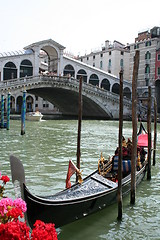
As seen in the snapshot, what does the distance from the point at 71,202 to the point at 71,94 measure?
2079cm

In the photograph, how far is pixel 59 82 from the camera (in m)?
21.7

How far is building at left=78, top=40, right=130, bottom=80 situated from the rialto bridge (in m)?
2.43

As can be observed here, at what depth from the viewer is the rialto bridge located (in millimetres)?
21406

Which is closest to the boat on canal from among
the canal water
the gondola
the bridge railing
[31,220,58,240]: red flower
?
the bridge railing

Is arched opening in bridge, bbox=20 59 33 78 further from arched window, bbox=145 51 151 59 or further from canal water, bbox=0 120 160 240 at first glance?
canal water, bbox=0 120 160 240

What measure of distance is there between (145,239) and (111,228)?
1.35 ft

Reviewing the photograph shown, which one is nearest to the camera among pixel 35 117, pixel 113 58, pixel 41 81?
pixel 35 117

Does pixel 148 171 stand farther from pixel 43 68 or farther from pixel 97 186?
pixel 43 68

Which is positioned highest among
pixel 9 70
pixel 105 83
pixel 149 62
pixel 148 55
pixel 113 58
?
pixel 113 58

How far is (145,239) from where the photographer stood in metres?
3.41

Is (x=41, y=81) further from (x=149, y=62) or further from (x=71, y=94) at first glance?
(x=149, y=62)

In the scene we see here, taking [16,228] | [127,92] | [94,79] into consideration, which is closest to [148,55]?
[127,92]

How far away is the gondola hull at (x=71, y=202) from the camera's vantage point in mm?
2939

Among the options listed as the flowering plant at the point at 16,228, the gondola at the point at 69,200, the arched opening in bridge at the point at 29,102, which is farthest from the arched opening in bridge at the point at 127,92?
the flowering plant at the point at 16,228
